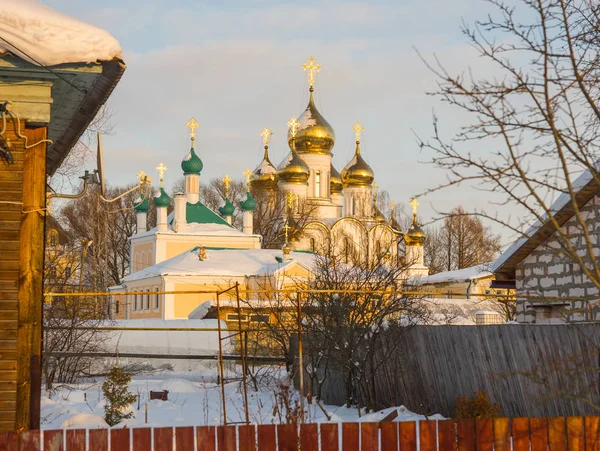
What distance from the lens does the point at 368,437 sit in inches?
286

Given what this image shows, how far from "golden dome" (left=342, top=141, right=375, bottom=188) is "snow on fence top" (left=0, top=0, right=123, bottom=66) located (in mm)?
59769

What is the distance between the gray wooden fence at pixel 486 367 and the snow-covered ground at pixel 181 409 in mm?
436

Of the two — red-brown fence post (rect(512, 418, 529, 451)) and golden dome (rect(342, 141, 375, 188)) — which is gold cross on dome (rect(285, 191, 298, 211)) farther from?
red-brown fence post (rect(512, 418, 529, 451))

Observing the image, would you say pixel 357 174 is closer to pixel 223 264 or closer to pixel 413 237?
pixel 413 237

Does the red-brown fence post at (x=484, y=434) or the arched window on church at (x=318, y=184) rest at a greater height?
the arched window on church at (x=318, y=184)

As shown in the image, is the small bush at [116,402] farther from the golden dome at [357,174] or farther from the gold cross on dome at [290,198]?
the golden dome at [357,174]

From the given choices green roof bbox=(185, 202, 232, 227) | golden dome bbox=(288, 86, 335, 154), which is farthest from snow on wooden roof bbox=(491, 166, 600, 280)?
golden dome bbox=(288, 86, 335, 154)

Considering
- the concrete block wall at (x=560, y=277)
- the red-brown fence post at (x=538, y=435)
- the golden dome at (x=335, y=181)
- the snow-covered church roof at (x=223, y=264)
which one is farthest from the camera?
the golden dome at (x=335, y=181)

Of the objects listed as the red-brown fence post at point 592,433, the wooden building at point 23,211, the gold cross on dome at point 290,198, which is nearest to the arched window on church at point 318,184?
the gold cross on dome at point 290,198

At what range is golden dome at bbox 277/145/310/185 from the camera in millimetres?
64438

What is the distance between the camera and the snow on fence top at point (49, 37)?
7801 mm

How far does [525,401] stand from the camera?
12.3 m

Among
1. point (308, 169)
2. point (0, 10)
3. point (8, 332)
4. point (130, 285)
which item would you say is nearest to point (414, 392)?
point (8, 332)

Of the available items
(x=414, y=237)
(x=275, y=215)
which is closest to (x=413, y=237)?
(x=414, y=237)
